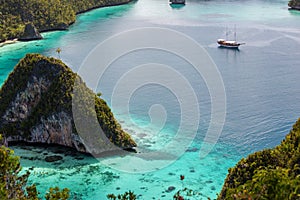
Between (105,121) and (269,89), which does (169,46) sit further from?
(105,121)

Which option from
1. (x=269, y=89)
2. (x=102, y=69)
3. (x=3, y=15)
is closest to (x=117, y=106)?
(x=102, y=69)

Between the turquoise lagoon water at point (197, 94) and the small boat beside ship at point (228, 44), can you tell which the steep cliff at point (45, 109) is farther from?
the small boat beside ship at point (228, 44)

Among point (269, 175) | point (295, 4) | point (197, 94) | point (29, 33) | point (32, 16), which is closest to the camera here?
point (269, 175)

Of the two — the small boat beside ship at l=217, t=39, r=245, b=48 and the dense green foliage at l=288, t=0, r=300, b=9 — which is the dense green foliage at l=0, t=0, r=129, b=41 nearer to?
the small boat beside ship at l=217, t=39, r=245, b=48

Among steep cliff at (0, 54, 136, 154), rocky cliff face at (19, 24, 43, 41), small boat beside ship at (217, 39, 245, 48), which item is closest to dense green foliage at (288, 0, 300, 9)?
small boat beside ship at (217, 39, 245, 48)

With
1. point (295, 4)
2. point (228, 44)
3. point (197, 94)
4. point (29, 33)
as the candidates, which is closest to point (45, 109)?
point (197, 94)

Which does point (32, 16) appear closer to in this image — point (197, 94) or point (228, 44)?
point (228, 44)

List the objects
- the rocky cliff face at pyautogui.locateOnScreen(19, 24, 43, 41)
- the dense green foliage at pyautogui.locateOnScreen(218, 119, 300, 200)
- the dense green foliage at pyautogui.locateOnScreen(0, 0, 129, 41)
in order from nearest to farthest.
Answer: the dense green foliage at pyautogui.locateOnScreen(218, 119, 300, 200), the rocky cliff face at pyautogui.locateOnScreen(19, 24, 43, 41), the dense green foliage at pyautogui.locateOnScreen(0, 0, 129, 41)
